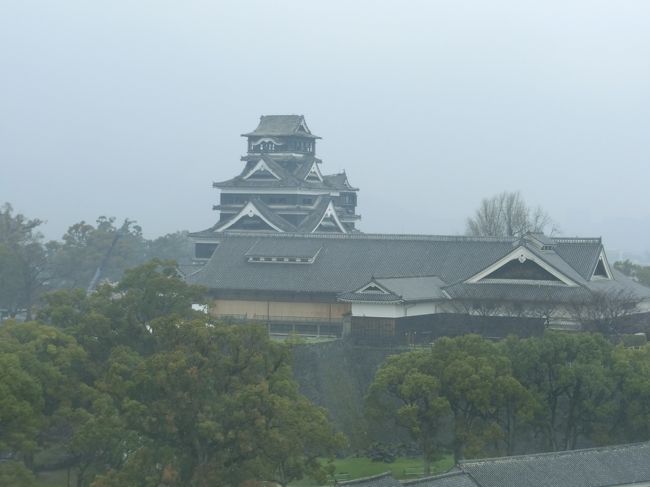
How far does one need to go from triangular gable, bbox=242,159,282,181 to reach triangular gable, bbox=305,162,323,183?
1936 millimetres

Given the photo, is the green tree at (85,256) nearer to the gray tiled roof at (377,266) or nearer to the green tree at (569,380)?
the gray tiled roof at (377,266)

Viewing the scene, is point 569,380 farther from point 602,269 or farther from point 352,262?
point 352,262

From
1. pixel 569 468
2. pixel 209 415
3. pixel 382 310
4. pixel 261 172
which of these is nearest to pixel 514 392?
pixel 569 468

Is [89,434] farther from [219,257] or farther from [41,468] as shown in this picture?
[219,257]

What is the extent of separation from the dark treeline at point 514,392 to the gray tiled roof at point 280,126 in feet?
92.5

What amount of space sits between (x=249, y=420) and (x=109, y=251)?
46.2 m

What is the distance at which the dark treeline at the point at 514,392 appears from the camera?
93.4 feet

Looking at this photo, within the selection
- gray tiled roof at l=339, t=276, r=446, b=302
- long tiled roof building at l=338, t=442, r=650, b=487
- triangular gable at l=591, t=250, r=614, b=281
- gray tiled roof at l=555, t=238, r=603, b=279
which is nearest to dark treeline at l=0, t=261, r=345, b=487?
long tiled roof building at l=338, t=442, r=650, b=487

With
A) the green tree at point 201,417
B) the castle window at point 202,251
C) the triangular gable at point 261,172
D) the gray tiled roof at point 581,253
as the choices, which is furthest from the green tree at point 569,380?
the triangular gable at point 261,172

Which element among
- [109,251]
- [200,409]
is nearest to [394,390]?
[200,409]

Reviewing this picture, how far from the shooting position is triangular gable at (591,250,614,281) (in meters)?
40.5

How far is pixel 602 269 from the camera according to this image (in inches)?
1618

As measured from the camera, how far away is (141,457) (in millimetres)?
23344

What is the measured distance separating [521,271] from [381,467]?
10.8 metres
